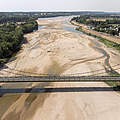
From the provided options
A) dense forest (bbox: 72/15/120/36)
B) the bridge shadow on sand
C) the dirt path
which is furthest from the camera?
dense forest (bbox: 72/15/120/36)

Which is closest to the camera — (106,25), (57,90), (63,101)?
(63,101)

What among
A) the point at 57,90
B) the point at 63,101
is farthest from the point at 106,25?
the point at 63,101

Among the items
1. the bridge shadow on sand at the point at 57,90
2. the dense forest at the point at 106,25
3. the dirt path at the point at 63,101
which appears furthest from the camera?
the dense forest at the point at 106,25

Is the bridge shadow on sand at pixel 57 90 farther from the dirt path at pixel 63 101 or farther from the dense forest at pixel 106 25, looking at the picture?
the dense forest at pixel 106 25

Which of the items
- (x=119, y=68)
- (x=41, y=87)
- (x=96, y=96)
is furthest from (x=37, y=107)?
(x=119, y=68)

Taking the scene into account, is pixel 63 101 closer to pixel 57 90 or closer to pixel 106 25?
pixel 57 90

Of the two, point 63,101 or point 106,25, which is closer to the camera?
point 63,101

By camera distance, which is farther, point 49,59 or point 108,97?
point 49,59

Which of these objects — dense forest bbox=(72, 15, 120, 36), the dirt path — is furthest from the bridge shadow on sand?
dense forest bbox=(72, 15, 120, 36)

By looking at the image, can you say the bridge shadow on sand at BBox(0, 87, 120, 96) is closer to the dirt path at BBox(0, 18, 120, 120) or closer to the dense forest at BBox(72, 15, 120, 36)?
the dirt path at BBox(0, 18, 120, 120)

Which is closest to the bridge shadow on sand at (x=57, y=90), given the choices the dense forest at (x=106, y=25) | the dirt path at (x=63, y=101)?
the dirt path at (x=63, y=101)

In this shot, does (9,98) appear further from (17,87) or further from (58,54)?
(58,54)
